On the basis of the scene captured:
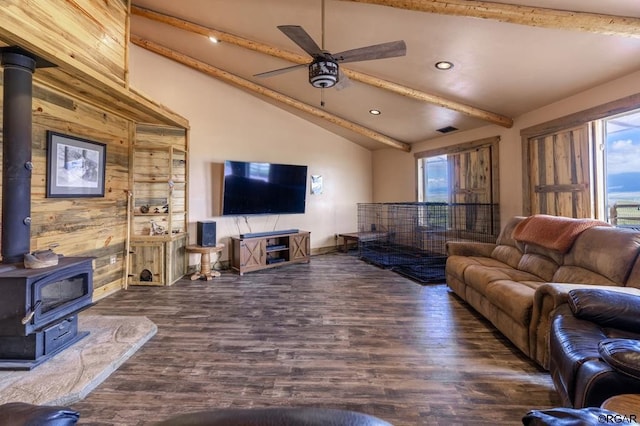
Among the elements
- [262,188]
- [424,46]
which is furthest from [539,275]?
[262,188]

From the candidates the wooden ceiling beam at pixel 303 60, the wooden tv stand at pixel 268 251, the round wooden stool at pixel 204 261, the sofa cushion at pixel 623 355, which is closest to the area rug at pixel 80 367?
the round wooden stool at pixel 204 261

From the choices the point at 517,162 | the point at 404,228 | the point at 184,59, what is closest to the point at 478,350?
the point at 517,162

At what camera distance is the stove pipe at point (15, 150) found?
224cm

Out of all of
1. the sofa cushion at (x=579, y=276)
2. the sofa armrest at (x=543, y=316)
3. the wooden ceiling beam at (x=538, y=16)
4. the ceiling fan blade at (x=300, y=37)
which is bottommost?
the sofa armrest at (x=543, y=316)

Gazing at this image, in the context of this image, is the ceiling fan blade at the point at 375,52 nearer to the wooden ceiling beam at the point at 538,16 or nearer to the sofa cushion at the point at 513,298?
the wooden ceiling beam at the point at 538,16

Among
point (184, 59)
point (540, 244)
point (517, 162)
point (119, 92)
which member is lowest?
point (540, 244)

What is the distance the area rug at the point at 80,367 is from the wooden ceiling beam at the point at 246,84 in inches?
160

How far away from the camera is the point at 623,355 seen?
1.25 m

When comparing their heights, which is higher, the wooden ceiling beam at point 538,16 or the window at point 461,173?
the wooden ceiling beam at point 538,16

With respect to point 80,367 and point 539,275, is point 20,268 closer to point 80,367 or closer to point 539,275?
point 80,367

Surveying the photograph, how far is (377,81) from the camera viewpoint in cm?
405

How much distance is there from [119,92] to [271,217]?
344 centimetres

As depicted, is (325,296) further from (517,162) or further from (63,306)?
(517,162)

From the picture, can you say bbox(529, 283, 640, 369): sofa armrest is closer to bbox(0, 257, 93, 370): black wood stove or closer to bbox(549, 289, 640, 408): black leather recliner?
bbox(549, 289, 640, 408): black leather recliner
